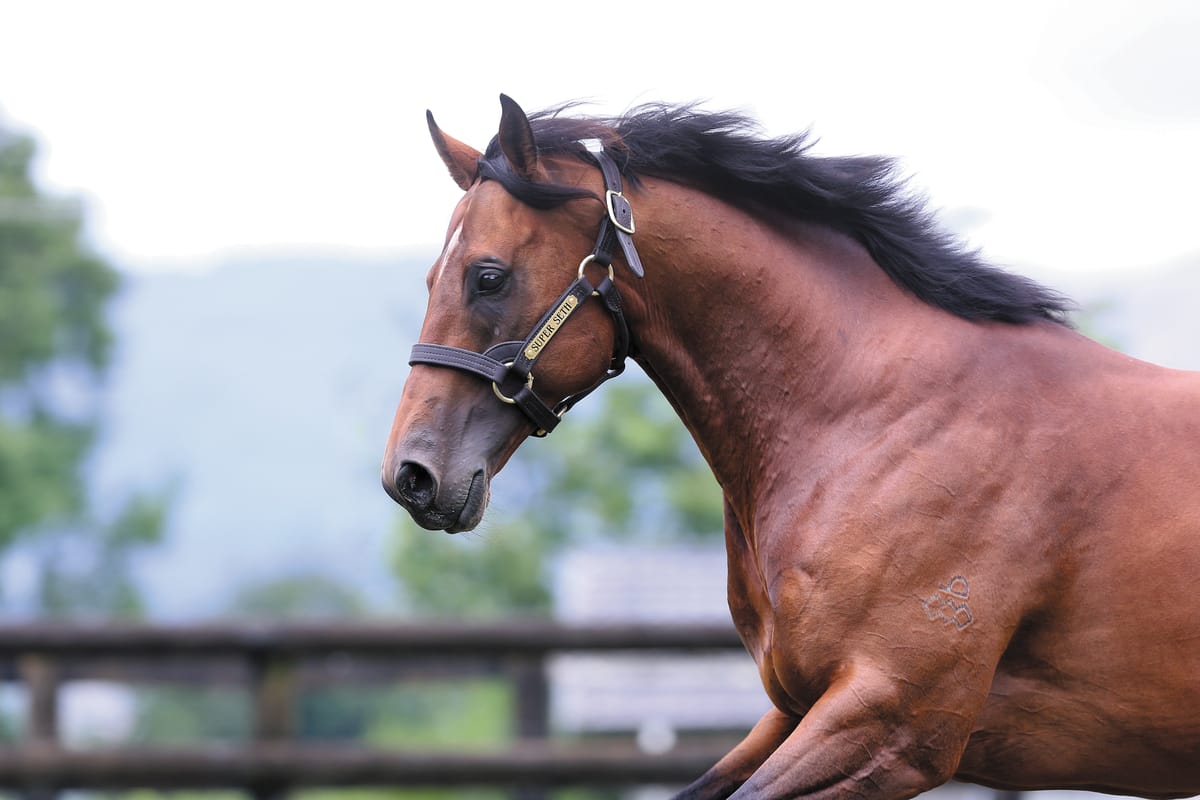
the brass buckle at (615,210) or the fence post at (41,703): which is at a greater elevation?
the brass buckle at (615,210)

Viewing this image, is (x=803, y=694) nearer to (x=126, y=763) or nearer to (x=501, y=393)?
(x=501, y=393)

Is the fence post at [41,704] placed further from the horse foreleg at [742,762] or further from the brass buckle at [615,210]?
the brass buckle at [615,210]

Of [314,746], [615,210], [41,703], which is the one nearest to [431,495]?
[615,210]

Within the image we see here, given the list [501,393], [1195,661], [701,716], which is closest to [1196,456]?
[1195,661]

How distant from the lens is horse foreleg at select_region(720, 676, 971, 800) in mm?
2496

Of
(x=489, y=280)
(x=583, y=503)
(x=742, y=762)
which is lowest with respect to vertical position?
(x=583, y=503)

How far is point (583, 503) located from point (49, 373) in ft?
54.4

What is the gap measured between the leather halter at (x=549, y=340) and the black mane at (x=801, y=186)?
4.9 inches

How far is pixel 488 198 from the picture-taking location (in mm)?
2744

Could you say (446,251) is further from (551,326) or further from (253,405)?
(253,405)

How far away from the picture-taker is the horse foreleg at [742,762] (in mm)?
2926

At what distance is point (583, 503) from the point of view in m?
16.7

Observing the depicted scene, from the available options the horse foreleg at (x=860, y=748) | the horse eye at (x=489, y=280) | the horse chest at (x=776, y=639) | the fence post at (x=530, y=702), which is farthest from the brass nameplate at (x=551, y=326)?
the fence post at (x=530, y=702)

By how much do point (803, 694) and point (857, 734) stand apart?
6.5 inches
